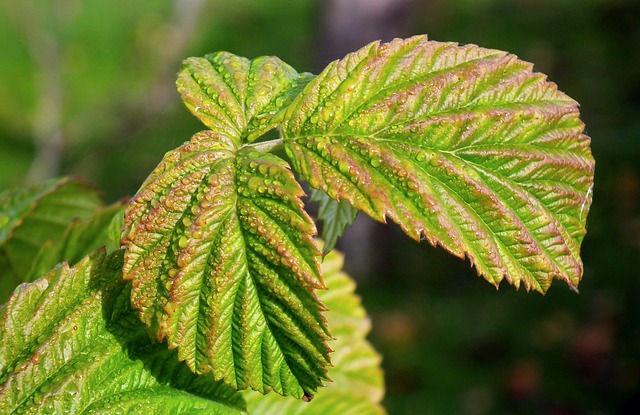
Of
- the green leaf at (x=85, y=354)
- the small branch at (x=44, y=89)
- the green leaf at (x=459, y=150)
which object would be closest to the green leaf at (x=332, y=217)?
the green leaf at (x=459, y=150)

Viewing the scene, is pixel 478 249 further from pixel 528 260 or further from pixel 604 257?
pixel 604 257

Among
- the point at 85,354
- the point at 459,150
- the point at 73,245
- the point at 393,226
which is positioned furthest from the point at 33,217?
the point at 393,226

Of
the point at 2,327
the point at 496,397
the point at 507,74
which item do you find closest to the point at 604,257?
the point at 496,397

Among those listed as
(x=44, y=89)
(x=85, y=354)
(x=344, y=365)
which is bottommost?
(x=344, y=365)

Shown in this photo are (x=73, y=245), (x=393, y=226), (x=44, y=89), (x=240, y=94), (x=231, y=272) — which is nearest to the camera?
(x=231, y=272)

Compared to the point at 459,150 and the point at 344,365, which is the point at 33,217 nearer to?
the point at 344,365

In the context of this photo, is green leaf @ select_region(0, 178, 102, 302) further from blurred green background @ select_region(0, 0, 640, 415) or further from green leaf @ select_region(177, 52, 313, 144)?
green leaf @ select_region(177, 52, 313, 144)
